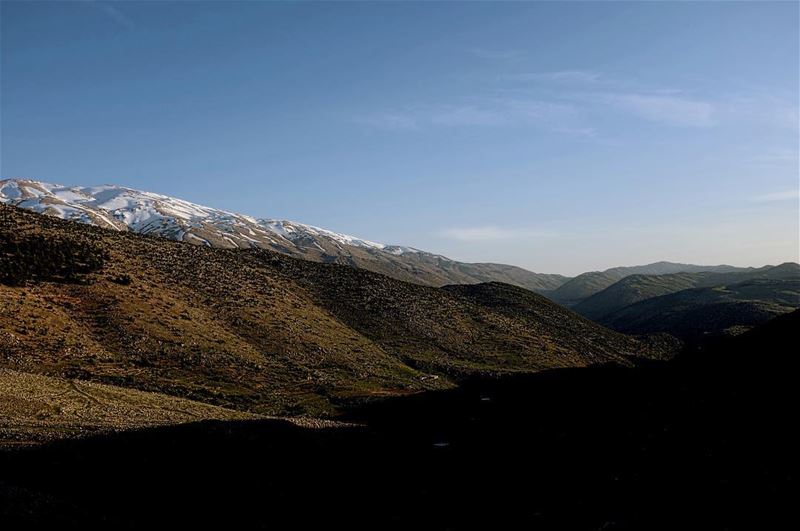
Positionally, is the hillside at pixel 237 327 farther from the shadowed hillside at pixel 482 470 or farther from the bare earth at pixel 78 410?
the shadowed hillside at pixel 482 470

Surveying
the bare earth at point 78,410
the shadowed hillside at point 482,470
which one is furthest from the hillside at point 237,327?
the shadowed hillside at point 482,470

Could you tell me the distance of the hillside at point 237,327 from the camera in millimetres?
69750

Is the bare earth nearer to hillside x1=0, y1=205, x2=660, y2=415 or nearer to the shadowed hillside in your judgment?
the shadowed hillside

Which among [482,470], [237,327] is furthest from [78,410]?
[237,327]

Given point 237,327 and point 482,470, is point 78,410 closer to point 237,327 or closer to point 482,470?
point 482,470

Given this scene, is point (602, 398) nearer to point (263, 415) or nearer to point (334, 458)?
point (334, 458)

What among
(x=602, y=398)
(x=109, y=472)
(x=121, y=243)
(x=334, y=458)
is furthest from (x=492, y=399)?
(x=121, y=243)

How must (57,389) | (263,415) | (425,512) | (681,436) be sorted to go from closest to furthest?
(425,512) < (681,436) < (57,389) < (263,415)

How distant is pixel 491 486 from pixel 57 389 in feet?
139

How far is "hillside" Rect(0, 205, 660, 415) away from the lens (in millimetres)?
69750

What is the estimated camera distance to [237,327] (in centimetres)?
9838

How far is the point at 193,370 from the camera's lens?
245 feet

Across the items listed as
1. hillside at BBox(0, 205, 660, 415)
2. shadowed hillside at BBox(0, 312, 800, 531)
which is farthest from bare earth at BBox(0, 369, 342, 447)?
hillside at BBox(0, 205, 660, 415)

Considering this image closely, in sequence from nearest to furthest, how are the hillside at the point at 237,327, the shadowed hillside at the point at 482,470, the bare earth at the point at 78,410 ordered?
the shadowed hillside at the point at 482,470
the bare earth at the point at 78,410
the hillside at the point at 237,327
